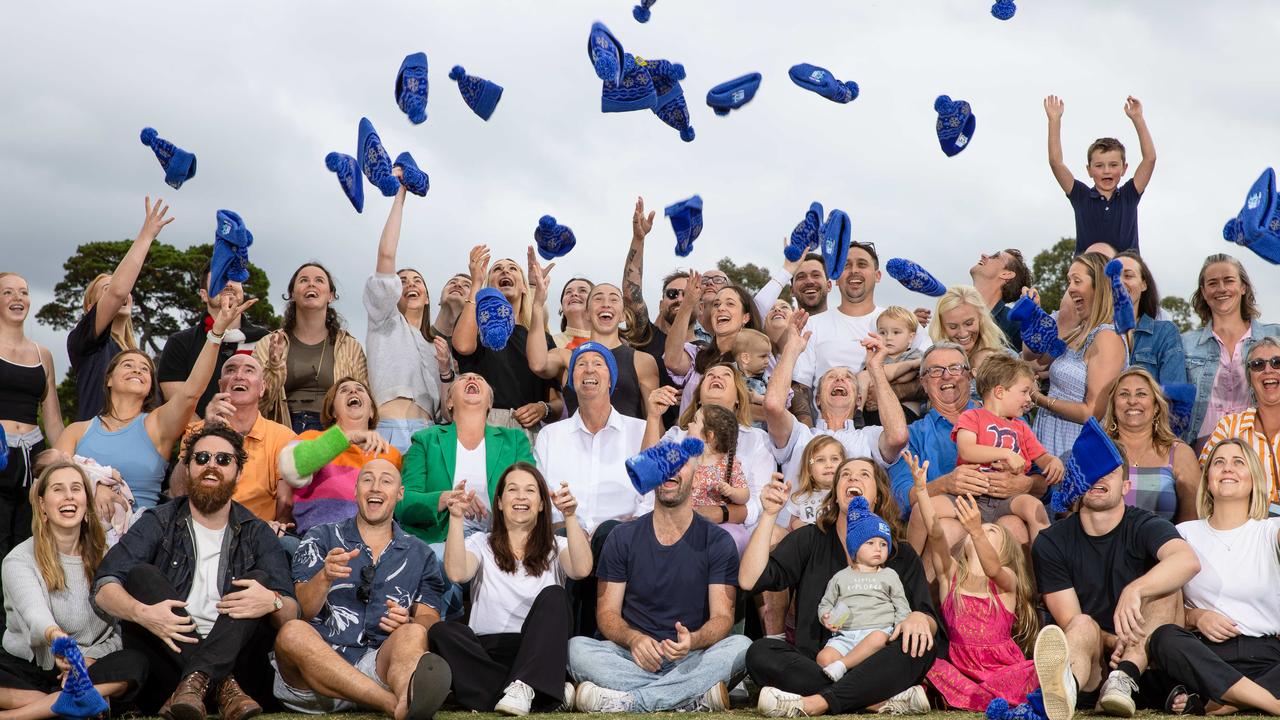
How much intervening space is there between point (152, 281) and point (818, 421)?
22.4 metres

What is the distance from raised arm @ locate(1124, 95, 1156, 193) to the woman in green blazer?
530 centimetres

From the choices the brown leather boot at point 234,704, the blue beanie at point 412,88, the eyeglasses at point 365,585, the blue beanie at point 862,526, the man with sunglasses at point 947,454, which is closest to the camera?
the brown leather boot at point 234,704

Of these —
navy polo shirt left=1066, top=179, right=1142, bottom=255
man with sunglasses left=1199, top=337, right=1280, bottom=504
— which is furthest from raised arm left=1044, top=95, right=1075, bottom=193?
man with sunglasses left=1199, top=337, right=1280, bottom=504

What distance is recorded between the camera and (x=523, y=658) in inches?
258

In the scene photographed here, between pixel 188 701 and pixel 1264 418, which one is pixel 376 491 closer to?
pixel 188 701

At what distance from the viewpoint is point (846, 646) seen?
21.5ft

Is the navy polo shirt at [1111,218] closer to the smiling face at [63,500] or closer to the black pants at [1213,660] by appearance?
the black pants at [1213,660]

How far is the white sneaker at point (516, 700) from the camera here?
6332 mm

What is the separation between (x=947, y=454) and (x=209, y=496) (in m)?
4.11

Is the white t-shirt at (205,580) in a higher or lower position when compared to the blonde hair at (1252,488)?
lower

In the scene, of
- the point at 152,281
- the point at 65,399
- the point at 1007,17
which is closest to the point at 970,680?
the point at 1007,17

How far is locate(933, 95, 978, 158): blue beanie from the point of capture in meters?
10.6

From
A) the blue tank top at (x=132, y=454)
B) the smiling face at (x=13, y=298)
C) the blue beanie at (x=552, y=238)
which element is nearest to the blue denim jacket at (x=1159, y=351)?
the blue beanie at (x=552, y=238)

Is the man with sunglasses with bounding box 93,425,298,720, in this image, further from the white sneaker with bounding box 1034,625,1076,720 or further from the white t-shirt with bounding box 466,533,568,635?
the white sneaker with bounding box 1034,625,1076,720
